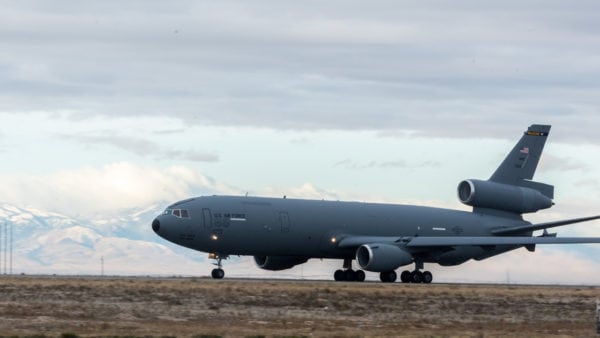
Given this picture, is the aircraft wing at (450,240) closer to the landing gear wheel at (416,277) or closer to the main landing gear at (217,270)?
the landing gear wheel at (416,277)

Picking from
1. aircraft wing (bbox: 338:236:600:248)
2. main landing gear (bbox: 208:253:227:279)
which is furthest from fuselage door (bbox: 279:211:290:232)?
aircraft wing (bbox: 338:236:600:248)

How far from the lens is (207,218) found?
8881 cm

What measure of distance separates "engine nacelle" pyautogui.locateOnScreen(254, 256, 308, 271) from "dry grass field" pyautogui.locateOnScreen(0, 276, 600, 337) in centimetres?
1370

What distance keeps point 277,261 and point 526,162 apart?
22.8m

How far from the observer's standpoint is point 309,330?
59.3 meters

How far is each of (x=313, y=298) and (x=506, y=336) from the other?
49.9ft

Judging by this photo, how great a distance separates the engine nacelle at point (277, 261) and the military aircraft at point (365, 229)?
0.23 feet

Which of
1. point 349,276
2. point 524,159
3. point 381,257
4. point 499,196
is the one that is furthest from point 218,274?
point 524,159

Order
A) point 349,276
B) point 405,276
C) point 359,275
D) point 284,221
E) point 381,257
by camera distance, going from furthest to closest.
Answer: point 349,276, point 359,275, point 405,276, point 284,221, point 381,257

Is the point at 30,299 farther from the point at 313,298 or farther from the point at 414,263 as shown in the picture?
the point at 414,263

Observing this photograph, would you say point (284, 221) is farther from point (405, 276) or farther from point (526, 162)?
point (526, 162)

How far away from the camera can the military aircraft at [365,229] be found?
8925cm

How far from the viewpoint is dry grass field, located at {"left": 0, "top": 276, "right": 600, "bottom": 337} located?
58875 mm

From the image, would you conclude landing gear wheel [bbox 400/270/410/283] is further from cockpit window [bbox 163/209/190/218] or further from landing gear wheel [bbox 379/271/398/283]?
cockpit window [bbox 163/209/190/218]
